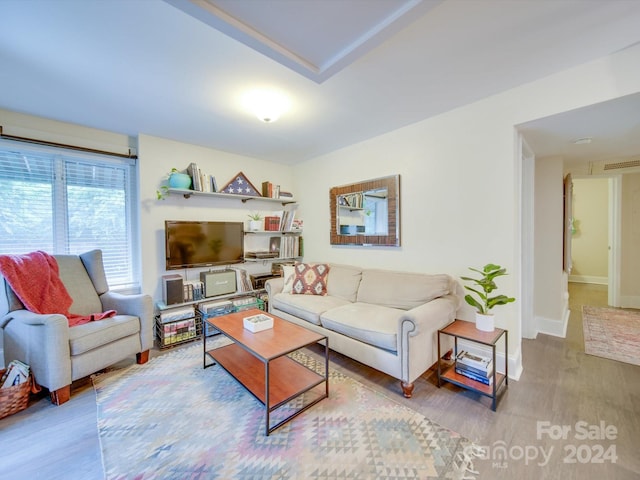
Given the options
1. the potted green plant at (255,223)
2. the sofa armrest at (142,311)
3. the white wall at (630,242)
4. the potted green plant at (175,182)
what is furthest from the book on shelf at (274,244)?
the white wall at (630,242)

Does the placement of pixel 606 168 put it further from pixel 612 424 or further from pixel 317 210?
pixel 317 210

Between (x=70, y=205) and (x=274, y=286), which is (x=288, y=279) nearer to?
(x=274, y=286)

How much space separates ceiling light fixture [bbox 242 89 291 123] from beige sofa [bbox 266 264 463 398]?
188cm

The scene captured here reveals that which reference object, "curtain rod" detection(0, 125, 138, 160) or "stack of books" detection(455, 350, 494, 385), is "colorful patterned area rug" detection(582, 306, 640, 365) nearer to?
"stack of books" detection(455, 350, 494, 385)

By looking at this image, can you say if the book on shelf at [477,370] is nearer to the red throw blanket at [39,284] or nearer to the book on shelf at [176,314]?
the book on shelf at [176,314]

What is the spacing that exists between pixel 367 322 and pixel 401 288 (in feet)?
1.91

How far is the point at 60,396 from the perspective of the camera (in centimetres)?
185

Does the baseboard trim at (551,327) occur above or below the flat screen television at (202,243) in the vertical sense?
below

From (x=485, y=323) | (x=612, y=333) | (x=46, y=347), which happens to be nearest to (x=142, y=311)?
(x=46, y=347)

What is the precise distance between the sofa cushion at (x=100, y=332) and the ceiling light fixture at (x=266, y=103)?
220 centimetres

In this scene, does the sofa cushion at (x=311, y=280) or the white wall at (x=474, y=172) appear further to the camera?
the sofa cushion at (x=311, y=280)

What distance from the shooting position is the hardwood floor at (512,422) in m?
1.33

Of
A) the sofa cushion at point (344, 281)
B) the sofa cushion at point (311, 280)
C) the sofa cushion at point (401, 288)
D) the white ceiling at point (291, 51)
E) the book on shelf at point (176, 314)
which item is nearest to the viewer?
the white ceiling at point (291, 51)

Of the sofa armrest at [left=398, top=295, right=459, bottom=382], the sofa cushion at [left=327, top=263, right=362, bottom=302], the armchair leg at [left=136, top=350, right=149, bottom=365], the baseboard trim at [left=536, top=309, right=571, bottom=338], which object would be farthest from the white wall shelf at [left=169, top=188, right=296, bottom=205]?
the baseboard trim at [left=536, top=309, right=571, bottom=338]
